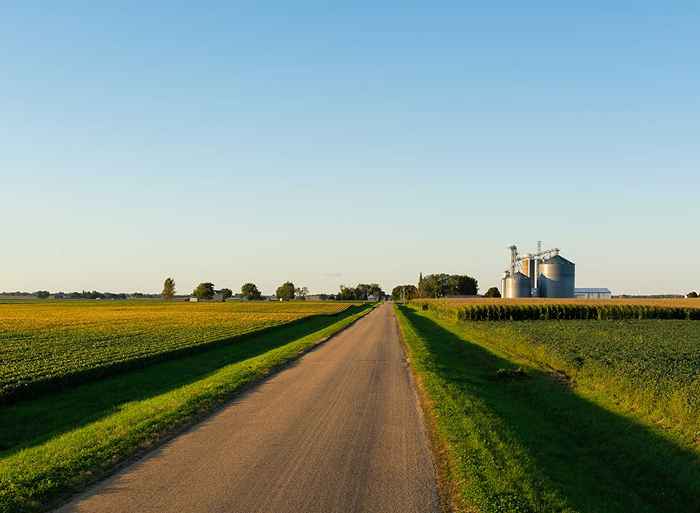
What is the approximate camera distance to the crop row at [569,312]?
67188 mm

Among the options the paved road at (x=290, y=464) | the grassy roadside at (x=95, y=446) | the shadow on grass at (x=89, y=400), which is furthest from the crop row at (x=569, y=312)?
the paved road at (x=290, y=464)

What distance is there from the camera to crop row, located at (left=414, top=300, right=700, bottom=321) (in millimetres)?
67188

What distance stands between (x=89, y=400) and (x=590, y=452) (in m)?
15.2

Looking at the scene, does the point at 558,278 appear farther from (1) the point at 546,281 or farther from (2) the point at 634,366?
(2) the point at 634,366

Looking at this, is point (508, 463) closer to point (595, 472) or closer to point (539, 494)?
point (539, 494)

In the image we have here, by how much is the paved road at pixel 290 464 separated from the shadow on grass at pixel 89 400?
416 centimetres

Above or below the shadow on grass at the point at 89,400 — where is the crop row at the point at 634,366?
above

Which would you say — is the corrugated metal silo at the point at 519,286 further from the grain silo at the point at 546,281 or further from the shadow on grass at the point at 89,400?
the shadow on grass at the point at 89,400

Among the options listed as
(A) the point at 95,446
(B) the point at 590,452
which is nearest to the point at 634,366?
(B) the point at 590,452

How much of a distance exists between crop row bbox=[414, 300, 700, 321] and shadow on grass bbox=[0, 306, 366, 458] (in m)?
39.2

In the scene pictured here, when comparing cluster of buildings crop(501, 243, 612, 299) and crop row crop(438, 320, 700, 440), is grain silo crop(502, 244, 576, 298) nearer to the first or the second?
cluster of buildings crop(501, 243, 612, 299)

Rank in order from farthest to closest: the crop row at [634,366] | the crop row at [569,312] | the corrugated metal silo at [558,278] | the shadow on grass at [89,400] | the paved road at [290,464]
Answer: the corrugated metal silo at [558,278]
the crop row at [569,312]
the crop row at [634,366]
the shadow on grass at [89,400]
the paved road at [290,464]

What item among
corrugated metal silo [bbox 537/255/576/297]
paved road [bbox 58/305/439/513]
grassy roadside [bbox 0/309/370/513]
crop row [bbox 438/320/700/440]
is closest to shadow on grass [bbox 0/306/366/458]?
grassy roadside [bbox 0/309/370/513]

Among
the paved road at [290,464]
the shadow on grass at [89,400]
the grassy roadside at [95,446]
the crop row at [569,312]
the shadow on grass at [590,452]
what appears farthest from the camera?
the crop row at [569,312]
